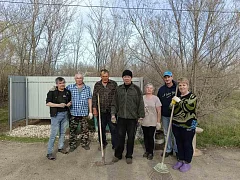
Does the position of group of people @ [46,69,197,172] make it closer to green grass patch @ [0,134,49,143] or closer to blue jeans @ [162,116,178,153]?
blue jeans @ [162,116,178,153]

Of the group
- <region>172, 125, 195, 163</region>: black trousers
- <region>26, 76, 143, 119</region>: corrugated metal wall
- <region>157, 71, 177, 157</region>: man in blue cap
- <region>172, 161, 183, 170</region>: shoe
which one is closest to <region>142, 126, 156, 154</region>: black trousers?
<region>157, 71, 177, 157</region>: man in blue cap

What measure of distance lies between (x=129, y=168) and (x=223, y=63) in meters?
3.47

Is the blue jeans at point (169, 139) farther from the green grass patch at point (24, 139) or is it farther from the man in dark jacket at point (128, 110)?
the green grass patch at point (24, 139)

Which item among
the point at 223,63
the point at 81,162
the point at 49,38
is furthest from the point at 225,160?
the point at 49,38

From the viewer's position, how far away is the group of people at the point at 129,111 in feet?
12.7

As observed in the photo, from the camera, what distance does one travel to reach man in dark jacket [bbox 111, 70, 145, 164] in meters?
4.14

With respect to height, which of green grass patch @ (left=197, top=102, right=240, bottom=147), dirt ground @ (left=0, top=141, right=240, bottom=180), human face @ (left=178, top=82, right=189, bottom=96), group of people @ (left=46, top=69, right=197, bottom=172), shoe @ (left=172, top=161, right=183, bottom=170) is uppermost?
human face @ (left=178, top=82, right=189, bottom=96)

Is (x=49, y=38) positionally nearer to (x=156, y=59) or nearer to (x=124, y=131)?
(x=156, y=59)

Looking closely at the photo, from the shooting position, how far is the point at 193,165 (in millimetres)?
4113

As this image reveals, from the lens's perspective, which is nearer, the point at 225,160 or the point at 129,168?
the point at 129,168

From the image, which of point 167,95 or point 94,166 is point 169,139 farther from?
point 94,166

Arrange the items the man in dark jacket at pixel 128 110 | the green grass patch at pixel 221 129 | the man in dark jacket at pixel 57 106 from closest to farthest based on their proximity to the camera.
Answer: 1. the man in dark jacket at pixel 128 110
2. the man in dark jacket at pixel 57 106
3. the green grass patch at pixel 221 129

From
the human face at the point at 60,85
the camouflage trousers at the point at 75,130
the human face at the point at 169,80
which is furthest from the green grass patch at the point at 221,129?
the human face at the point at 60,85

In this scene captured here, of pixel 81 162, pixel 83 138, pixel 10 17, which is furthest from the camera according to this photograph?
pixel 10 17
